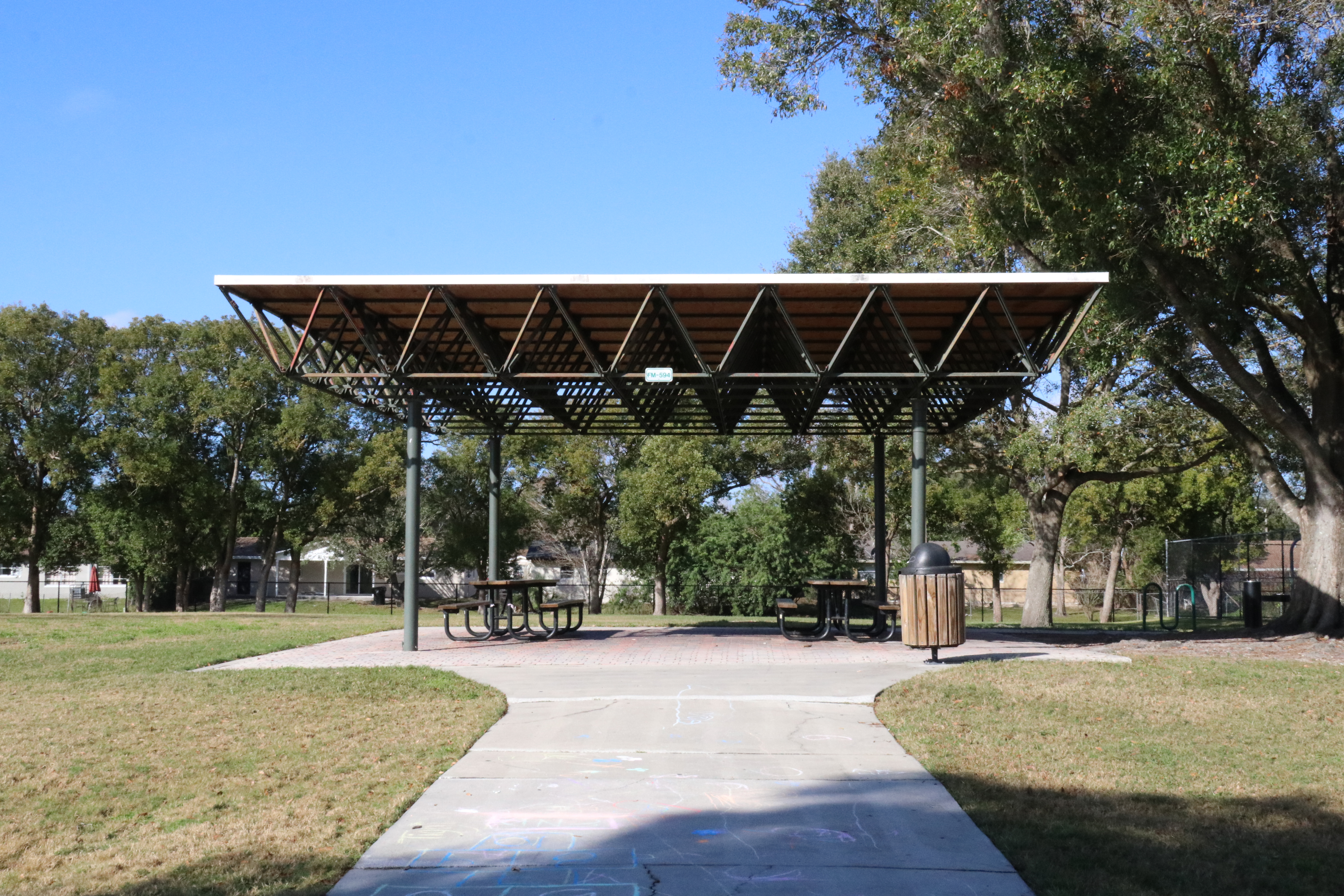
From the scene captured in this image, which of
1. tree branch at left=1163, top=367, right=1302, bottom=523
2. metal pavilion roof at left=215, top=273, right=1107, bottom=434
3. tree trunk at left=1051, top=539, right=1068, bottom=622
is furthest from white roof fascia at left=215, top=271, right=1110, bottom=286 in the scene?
tree trunk at left=1051, top=539, right=1068, bottom=622

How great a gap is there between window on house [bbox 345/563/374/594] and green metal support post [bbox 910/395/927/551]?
4904cm

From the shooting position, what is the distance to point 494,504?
1823 cm

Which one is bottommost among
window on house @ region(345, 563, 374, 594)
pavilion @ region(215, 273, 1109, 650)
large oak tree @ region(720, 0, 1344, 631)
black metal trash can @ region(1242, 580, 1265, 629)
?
window on house @ region(345, 563, 374, 594)

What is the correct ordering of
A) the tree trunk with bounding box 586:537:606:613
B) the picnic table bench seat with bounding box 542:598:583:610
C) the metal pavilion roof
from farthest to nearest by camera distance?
the tree trunk with bounding box 586:537:606:613 < the picnic table bench seat with bounding box 542:598:583:610 < the metal pavilion roof

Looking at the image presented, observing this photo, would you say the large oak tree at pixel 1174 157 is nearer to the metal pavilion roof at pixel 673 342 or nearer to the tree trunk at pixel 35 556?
the metal pavilion roof at pixel 673 342

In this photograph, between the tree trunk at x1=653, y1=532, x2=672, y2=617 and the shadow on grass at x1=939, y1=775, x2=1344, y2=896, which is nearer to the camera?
the shadow on grass at x1=939, y1=775, x2=1344, y2=896

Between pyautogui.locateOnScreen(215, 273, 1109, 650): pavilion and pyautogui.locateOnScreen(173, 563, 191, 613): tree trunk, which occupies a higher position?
pyautogui.locateOnScreen(215, 273, 1109, 650): pavilion

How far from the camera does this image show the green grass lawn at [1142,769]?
506cm

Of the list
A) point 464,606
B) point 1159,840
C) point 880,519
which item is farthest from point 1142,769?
point 880,519

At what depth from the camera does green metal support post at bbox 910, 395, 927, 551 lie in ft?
47.1

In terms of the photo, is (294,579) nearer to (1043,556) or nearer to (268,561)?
(268,561)

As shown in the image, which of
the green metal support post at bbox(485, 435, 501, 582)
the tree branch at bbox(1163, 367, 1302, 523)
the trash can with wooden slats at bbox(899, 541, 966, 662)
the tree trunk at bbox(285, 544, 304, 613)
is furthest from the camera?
the tree trunk at bbox(285, 544, 304, 613)

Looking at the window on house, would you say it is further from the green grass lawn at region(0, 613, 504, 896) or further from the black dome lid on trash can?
the black dome lid on trash can

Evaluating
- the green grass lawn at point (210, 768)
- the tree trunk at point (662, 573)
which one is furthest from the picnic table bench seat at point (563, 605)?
the tree trunk at point (662, 573)
